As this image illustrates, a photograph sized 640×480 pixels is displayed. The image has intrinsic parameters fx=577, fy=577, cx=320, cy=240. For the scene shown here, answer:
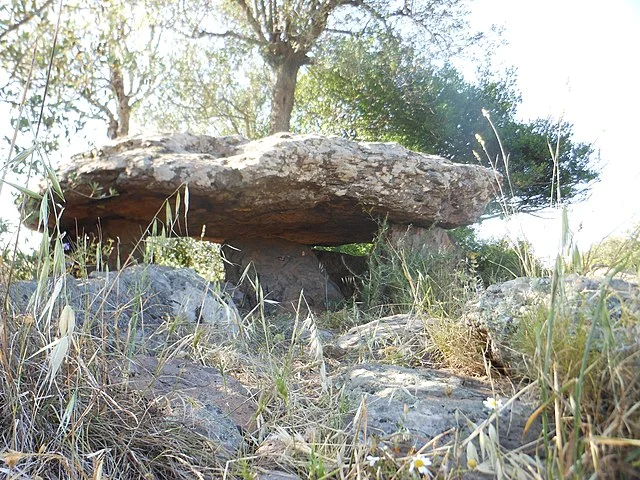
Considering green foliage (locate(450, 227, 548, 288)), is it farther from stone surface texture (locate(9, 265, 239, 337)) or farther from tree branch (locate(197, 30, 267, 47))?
tree branch (locate(197, 30, 267, 47))

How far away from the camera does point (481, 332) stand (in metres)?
2.59

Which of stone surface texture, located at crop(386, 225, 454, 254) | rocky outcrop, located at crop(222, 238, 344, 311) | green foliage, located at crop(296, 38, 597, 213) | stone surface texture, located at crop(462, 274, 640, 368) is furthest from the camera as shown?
green foliage, located at crop(296, 38, 597, 213)

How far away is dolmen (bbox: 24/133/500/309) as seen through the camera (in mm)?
4898

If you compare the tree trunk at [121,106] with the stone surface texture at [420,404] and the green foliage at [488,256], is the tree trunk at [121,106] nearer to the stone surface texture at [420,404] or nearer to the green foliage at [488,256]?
the green foliage at [488,256]

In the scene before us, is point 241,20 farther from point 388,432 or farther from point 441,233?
point 388,432

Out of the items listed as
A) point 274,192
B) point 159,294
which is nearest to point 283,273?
point 274,192

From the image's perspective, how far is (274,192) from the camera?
499cm

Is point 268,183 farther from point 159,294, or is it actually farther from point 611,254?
point 611,254

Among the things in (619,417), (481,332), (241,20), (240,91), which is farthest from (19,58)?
(240,91)

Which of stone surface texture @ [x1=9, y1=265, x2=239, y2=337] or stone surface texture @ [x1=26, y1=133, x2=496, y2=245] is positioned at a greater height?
stone surface texture @ [x1=26, y1=133, x2=496, y2=245]

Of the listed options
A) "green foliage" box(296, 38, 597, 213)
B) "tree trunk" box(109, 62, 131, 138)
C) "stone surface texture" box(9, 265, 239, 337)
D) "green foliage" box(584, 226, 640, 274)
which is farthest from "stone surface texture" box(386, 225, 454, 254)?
"tree trunk" box(109, 62, 131, 138)

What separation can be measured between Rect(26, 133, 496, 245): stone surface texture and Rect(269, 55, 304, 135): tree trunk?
3436mm

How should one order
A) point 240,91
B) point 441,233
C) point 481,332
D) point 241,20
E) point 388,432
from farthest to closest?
point 240,91 < point 241,20 < point 441,233 < point 481,332 < point 388,432

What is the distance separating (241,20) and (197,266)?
426 centimetres
